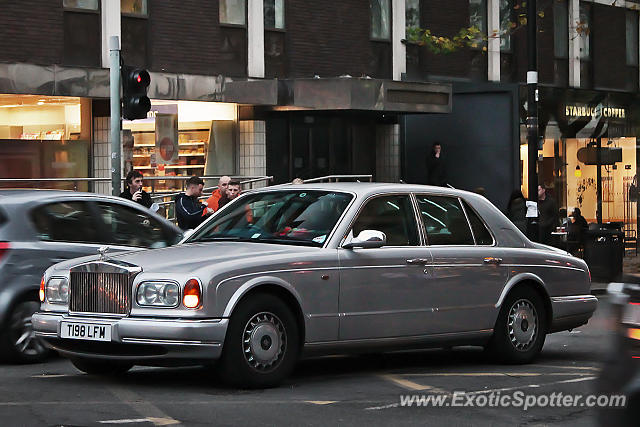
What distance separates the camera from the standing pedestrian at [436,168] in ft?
95.9

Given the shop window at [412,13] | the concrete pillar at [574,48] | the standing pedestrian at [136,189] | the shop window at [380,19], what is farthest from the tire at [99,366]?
the concrete pillar at [574,48]

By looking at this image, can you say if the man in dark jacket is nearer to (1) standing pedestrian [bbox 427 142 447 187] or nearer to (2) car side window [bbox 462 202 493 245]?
(2) car side window [bbox 462 202 493 245]

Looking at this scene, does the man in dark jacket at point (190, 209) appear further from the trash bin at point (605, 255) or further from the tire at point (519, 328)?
the trash bin at point (605, 255)

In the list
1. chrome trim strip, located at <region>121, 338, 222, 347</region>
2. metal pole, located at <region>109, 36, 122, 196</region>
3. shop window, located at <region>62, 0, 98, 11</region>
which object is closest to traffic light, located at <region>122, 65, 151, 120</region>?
metal pole, located at <region>109, 36, 122, 196</region>

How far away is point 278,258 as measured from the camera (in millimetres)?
9508

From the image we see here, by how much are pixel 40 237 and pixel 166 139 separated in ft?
48.1

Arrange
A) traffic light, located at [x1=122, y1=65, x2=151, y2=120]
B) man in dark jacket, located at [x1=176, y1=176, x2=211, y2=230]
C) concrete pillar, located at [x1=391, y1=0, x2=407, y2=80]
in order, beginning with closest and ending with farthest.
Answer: traffic light, located at [x1=122, y1=65, x2=151, y2=120] → man in dark jacket, located at [x1=176, y1=176, x2=211, y2=230] → concrete pillar, located at [x1=391, y1=0, x2=407, y2=80]

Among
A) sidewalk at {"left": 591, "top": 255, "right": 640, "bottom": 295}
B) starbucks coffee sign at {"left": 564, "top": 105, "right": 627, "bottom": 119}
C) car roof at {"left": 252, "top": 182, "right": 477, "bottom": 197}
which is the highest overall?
starbucks coffee sign at {"left": 564, "top": 105, "right": 627, "bottom": 119}

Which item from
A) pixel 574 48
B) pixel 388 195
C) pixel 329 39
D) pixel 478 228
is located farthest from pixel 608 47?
pixel 388 195

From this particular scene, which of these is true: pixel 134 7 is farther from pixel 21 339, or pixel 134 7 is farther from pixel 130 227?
pixel 21 339

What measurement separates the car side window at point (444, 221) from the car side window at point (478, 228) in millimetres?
59

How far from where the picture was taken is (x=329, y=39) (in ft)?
95.0

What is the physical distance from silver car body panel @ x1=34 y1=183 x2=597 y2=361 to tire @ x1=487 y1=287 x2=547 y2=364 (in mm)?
102

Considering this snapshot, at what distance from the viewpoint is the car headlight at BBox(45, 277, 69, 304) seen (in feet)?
32.2
